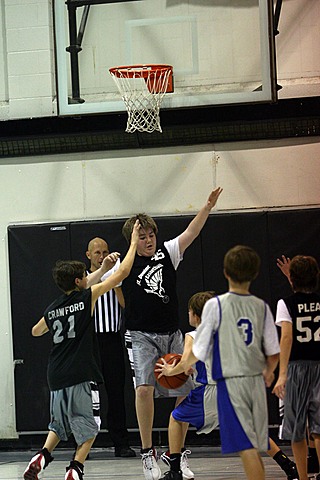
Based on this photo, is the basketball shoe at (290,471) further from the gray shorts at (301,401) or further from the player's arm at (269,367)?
the player's arm at (269,367)

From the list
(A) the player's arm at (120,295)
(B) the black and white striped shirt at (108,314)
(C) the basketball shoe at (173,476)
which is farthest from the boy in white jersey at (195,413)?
(B) the black and white striped shirt at (108,314)

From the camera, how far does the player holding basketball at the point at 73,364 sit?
6.92 metres

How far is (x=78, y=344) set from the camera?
6.98 metres

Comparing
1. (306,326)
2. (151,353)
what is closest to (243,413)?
(306,326)

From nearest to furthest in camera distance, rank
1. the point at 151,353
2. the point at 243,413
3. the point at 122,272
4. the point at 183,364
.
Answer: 1. the point at 243,413
2. the point at 183,364
3. the point at 122,272
4. the point at 151,353

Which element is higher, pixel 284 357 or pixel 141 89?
pixel 141 89

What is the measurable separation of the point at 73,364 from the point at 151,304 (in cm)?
102

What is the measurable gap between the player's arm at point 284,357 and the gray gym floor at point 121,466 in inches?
66.4

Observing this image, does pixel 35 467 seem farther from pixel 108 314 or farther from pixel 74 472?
pixel 108 314

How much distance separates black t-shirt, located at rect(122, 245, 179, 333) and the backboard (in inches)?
88.6

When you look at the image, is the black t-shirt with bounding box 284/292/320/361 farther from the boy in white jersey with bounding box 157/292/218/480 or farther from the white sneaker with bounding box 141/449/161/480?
the white sneaker with bounding box 141/449/161/480

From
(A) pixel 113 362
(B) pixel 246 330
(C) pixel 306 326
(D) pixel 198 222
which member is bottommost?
(A) pixel 113 362

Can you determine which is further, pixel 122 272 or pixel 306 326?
pixel 122 272

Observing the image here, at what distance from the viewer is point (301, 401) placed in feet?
21.6
